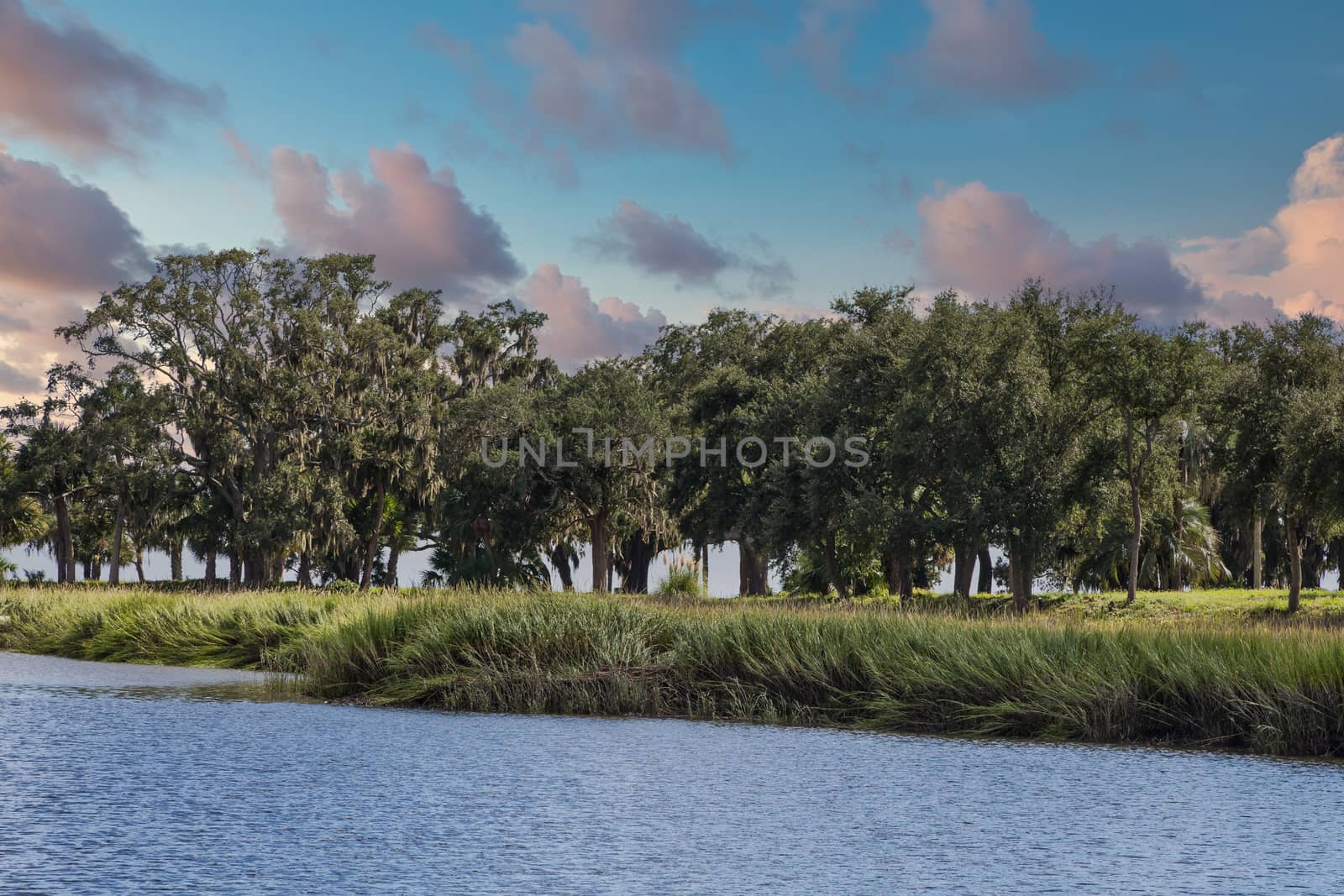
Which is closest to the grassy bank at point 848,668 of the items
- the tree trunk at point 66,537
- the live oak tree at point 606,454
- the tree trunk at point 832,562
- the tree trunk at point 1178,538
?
the tree trunk at point 832,562

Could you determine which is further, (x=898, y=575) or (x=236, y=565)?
(x=236, y=565)

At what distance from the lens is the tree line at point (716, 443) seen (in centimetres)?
3853

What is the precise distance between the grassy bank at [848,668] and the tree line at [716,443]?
842 inches

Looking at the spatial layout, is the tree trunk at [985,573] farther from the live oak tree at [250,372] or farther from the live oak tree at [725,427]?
the live oak tree at [250,372]

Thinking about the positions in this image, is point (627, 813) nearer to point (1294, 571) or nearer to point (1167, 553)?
point (1294, 571)

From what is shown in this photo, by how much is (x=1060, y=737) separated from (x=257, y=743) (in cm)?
830

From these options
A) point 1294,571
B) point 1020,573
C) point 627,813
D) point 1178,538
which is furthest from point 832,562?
point 627,813

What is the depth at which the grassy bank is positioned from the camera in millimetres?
13086

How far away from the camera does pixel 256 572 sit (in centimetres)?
5219

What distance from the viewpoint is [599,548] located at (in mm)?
52688

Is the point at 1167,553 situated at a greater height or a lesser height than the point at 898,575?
greater

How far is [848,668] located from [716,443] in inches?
1446

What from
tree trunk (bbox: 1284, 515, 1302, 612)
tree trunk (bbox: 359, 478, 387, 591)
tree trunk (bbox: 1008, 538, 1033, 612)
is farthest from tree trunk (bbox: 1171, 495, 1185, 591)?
tree trunk (bbox: 359, 478, 387, 591)

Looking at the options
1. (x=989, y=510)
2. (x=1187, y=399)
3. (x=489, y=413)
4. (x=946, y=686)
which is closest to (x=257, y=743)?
(x=946, y=686)
